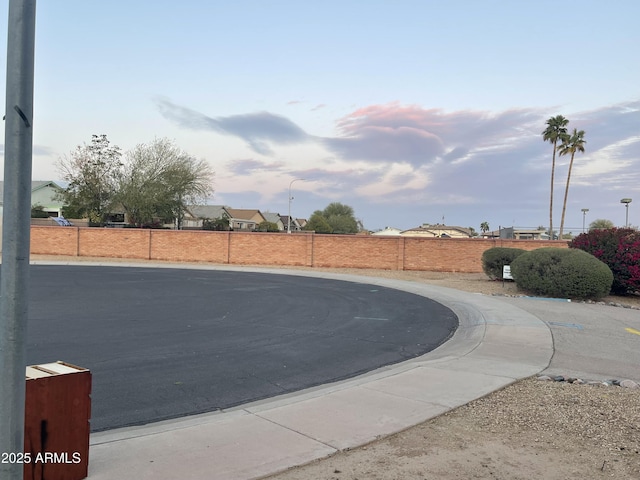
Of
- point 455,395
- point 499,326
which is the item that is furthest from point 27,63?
point 499,326

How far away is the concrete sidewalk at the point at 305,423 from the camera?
175 inches

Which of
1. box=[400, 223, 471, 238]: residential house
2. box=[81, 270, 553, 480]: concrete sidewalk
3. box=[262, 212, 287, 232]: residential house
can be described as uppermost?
box=[262, 212, 287, 232]: residential house

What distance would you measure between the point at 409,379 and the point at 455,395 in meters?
0.90

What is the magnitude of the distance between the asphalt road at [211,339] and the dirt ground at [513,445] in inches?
87.6

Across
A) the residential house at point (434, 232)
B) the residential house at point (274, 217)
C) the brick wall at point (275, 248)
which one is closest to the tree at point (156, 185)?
the brick wall at point (275, 248)

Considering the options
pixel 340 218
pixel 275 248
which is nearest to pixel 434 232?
pixel 340 218

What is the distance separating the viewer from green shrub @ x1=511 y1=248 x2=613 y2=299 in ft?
58.7

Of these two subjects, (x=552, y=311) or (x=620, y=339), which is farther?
(x=552, y=311)

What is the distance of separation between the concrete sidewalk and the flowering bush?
1212cm

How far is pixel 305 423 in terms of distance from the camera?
18.2 feet

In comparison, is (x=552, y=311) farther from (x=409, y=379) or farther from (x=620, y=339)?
(x=409, y=379)

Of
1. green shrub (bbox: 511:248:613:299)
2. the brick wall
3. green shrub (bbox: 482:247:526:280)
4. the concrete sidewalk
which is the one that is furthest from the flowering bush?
the concrete sidewalk

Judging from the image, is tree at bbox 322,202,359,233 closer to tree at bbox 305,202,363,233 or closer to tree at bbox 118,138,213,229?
tree at bbox 305,202,363,233

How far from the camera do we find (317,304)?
16062 millimetres
